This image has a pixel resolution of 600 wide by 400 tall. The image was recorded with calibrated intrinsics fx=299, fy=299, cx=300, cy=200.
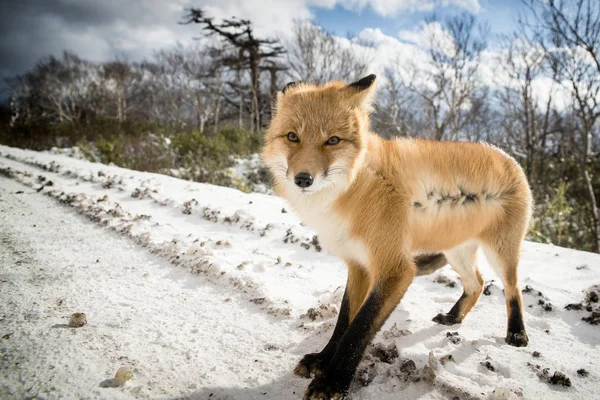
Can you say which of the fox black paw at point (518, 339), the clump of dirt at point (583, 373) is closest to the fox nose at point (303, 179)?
the fox black paw at point (518, 339)

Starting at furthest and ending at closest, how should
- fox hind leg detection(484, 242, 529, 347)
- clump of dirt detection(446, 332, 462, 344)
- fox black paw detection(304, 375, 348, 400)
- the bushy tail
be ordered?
the bushy tail < fox hind leg detection(484, 242, 529, 347) < clump of dirt detection(446, 332, 462, 344) < fox black paw detection(304, 375, 348, 400)

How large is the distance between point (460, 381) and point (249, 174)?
12.0 meters

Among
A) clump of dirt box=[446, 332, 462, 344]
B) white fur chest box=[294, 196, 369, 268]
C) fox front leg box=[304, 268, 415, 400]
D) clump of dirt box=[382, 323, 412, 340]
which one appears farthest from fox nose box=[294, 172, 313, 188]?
clump of dirt box=[446, 332, 462, 344]

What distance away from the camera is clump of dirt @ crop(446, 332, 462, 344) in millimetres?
2242

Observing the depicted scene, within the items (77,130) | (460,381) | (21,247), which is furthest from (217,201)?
(77,130)

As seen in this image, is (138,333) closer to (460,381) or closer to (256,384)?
(256,384)

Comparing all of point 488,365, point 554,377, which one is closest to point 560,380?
point 554,377

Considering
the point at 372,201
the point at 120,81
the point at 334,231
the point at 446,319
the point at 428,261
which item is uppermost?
the point at 120,81

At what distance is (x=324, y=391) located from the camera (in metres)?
1.61

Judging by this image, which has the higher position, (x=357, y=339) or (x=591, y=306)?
(x=357, y=339)

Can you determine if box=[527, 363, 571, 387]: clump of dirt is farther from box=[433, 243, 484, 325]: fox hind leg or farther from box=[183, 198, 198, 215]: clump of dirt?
box=[183, 198, 198, 215]: clump of dirt

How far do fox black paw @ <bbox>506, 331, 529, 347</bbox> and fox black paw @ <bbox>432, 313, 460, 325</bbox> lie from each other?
388mm

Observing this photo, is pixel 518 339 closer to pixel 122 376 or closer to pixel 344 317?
pixel 344 317

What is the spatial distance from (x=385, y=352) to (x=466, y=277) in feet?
4.37
